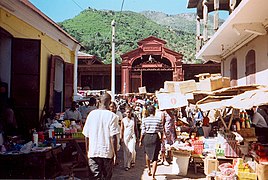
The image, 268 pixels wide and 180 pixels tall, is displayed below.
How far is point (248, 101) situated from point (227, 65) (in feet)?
29.9

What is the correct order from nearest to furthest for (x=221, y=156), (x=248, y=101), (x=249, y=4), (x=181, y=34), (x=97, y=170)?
(x=97, y=170) → (x=248, y=101) → (x=249, y=4) → (x=221, y=156) → (x=181, y=34)

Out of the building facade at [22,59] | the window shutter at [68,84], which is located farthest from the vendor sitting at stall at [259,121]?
the window shutter at [68,84]

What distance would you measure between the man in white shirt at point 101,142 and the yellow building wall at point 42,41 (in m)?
4.71

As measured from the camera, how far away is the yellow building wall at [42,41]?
8.91 m

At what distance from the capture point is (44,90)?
11438 mm

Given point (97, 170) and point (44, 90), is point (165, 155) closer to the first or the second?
point (44, 90)

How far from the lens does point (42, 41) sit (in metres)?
11.4

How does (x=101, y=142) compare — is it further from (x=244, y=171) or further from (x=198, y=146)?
(x=198, y=146)

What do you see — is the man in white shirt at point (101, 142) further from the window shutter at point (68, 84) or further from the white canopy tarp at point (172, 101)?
the window shutter at point (68, 84)

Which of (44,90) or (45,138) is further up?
(44,90)

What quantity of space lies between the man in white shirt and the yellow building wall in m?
4.71

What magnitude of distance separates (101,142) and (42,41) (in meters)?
7.05

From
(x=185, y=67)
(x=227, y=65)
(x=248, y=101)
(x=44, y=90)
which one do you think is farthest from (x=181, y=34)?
(x=248, y=101)

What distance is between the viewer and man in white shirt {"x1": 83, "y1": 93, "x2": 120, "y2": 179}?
533 centimetres
